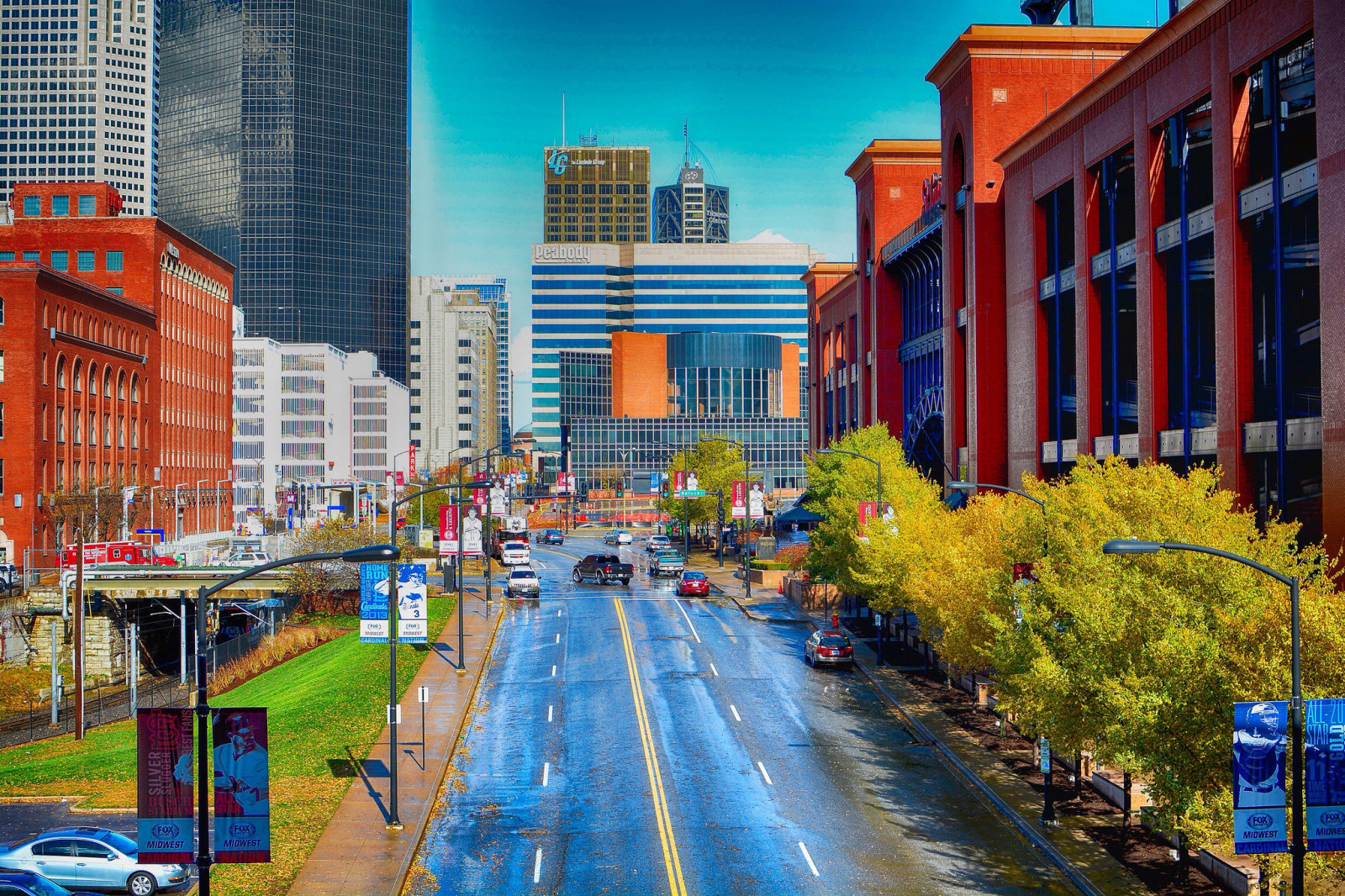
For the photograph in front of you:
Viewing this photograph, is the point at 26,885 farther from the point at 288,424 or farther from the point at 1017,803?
the point at 288,424

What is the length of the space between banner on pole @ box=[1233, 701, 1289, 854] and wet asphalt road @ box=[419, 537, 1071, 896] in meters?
6.71

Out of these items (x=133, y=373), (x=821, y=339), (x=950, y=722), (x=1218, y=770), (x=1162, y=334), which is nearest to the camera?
(x=1218, y=770)

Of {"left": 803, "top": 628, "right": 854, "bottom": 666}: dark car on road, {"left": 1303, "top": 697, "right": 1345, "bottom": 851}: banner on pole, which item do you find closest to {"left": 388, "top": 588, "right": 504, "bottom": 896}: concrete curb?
{"left": 803, "top": 628, "right": 854, "bottom": 666}: dark car on road

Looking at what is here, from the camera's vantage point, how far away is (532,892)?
23.9m

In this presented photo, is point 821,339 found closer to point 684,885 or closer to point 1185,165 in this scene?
point 1185,165

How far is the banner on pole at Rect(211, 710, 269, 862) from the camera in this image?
20719 mm

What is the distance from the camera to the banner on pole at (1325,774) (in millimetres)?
17875

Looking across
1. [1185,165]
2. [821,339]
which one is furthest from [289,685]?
[821,339]

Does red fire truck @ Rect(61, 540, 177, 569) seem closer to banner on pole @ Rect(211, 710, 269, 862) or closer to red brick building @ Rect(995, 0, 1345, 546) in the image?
red brick building @ Rect(995, 0, 1345, 546)

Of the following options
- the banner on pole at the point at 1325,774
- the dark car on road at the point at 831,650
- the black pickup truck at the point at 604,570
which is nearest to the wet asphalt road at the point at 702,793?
the dark car on road at the point at 831,650

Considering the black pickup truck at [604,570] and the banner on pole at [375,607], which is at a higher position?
the banner on pole at [375,607]

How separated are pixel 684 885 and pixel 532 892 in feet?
9.46

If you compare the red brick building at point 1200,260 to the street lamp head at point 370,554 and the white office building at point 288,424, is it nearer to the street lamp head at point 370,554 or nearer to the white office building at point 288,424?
the street lamp head at point 370,554

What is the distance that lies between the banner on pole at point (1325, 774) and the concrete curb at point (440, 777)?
51.8ft
